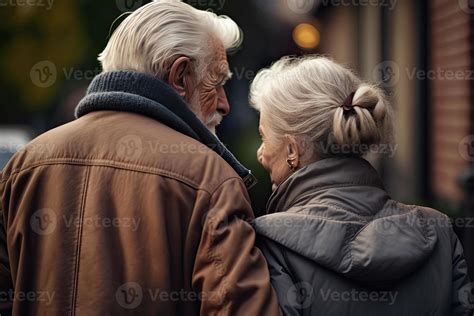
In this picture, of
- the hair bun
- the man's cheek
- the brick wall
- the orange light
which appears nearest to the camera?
the hair bun

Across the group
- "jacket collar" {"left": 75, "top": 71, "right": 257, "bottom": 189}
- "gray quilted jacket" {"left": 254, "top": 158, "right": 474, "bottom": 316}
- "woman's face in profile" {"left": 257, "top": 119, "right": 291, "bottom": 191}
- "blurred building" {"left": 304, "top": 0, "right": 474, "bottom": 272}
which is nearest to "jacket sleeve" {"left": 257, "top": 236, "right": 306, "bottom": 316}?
"gray quilted jacket" {"left": 254, "top": 158, "right": 474, "bottom": 316}

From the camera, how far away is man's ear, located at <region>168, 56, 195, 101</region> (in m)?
2.72

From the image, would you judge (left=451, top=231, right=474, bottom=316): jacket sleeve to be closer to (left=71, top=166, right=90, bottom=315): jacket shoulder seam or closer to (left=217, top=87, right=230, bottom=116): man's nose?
(left=217, top=87, right=230, bottom=116): man's nose

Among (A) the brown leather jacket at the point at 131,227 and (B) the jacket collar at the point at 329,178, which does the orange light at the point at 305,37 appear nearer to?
(B) the jacket collar at the point at 329,178

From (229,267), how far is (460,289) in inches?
30.6

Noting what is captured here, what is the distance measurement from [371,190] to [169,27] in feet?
2.71

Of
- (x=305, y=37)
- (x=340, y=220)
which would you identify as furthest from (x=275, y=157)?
(x=305, y=37)

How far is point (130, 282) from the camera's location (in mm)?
2537

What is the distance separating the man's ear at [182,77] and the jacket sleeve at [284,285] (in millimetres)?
579

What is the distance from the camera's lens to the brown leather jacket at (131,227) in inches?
96.9

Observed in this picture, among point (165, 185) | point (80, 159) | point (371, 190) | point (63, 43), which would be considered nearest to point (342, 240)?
point (371, 190)

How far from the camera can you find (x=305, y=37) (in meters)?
14.9

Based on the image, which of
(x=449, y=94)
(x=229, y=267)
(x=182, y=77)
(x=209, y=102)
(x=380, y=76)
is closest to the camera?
(x=229, y=267)

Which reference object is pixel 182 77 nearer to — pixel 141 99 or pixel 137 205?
pixel 141 99
